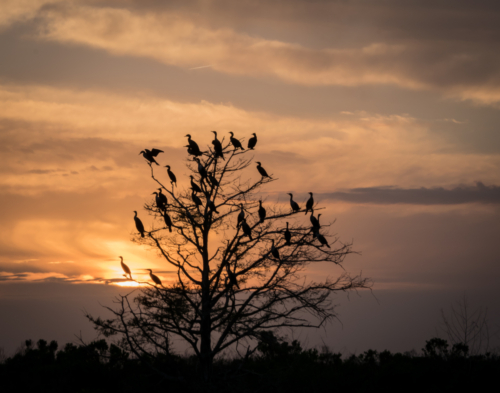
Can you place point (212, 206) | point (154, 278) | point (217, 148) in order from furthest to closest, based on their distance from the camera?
point (217, 148) < point (212, 206) < point (154, 278)

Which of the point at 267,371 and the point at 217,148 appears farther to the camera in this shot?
the point at 267,371

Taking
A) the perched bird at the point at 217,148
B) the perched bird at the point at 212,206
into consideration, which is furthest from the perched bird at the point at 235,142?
the perched bird at the point at 212,206

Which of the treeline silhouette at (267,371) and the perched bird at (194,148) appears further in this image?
the treeline silhouette at (267,371)

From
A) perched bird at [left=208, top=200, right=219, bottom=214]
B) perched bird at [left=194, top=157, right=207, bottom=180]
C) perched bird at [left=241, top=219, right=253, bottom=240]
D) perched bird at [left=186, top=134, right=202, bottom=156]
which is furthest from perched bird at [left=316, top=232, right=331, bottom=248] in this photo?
perched bird at [left=186, top=134, right=202, bottom=156]

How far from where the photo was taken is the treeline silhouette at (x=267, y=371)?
1877cm

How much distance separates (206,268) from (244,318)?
7.12 ft

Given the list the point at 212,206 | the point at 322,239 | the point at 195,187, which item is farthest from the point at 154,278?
the point at 322,239

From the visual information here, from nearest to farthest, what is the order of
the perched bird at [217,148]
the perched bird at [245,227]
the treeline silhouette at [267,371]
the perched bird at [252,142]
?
1. the perched bird at [245,227]
2. the perched bird at [217,148]
3. the perched bird at [252,142]
4. the treeline silhouette at [267,371]

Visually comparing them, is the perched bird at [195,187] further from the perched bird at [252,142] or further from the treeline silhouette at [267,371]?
the treeline silhouette at [267,371]

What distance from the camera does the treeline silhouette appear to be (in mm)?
18766

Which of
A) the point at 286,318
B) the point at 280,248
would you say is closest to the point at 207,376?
the point at 286,318

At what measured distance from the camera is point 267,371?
61.2ft

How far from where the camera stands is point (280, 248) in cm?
1538

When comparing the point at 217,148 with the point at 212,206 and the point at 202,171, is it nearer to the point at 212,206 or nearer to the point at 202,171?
the point at 202,171
